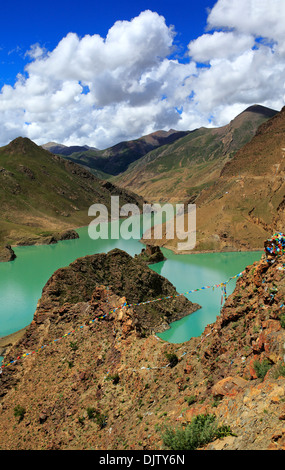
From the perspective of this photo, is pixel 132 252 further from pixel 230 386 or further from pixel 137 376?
pixel 230 386

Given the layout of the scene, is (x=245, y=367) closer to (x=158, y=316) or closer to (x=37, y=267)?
(x=158, y=316)

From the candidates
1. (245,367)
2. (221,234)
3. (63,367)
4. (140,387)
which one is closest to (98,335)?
(63,367)

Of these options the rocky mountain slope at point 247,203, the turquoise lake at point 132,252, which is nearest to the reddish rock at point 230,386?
the turquoise lake at point 132,252

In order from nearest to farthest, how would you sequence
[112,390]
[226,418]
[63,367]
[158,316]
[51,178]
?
[226,418], [112,390], [63,367], [158,316], [51,178]

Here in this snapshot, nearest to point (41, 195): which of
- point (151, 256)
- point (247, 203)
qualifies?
point (151, 256)

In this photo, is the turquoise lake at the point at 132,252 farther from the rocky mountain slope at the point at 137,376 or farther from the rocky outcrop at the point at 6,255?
the rocky mountain slope at the point at 137,376

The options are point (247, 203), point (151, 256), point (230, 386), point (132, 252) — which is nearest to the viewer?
point (230, 386)
